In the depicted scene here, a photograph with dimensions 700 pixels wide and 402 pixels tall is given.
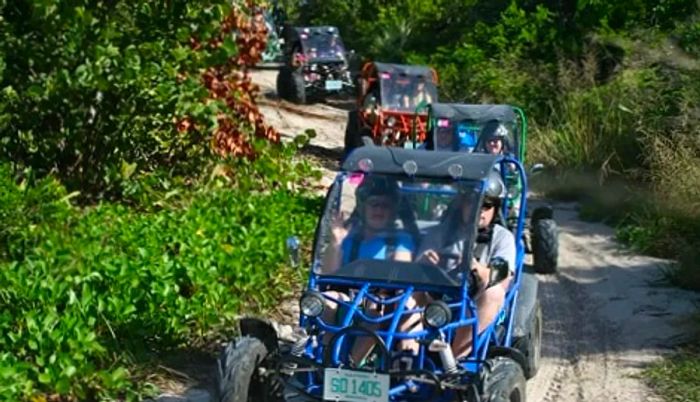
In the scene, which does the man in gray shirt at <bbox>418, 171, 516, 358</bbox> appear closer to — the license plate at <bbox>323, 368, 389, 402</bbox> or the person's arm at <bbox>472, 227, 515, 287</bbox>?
the person's arm at <bbox>472, 227, 515, 287</bbox>

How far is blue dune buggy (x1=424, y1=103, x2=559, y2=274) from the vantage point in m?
13.3

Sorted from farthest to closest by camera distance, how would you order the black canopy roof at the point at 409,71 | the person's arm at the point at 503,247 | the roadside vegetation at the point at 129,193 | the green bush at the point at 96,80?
the black canopy roof at the point at 409,71, the green bush at the point at 96,80, the roadside vegetation at the point at 129,193, the person's arm at the point at 503,247

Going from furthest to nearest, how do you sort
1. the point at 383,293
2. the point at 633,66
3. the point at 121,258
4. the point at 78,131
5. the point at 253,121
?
the point at 633,66 → the point at 253,121 → the point at 78,131 → the point at 121,258 → the point at 383,293

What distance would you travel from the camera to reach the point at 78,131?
46.6 feet

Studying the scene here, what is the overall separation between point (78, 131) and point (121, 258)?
4602 mm

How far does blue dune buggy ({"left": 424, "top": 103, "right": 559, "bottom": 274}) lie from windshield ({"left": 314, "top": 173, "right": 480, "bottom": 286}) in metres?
4.28

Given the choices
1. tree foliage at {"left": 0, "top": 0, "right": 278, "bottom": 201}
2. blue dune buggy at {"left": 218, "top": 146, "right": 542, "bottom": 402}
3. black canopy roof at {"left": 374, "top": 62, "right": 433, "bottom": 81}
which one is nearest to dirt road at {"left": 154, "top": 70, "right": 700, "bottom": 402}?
blue dune buggy at {"left": 218, "top": 146, "right": 542, "bottom": 402}

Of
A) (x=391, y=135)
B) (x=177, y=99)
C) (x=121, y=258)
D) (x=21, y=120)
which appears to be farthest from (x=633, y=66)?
(x=121, y=258)

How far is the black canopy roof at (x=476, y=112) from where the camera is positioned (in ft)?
48.2

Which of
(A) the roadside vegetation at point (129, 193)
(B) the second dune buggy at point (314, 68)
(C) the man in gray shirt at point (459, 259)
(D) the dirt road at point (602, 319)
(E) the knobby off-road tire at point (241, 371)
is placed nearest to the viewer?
(E) the knobby off-road tire at point (241, 371)

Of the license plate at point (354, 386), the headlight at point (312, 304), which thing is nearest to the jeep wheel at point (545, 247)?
the headlight at point (312, 304)

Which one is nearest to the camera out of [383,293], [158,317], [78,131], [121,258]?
[383,293]

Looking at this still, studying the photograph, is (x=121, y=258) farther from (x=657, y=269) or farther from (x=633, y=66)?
(x=633, y=66)

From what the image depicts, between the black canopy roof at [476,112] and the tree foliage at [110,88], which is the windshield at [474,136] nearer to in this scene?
the black canopy roof at [476,112]
